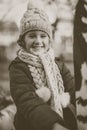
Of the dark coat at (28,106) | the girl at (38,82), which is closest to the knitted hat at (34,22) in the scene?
the girl at (38,82)

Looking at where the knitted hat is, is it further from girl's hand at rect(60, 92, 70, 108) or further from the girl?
girl's hand at rect(60, 92, 70, 108)

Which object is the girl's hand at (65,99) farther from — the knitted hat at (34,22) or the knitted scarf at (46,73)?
the knitted hat at (34,22)

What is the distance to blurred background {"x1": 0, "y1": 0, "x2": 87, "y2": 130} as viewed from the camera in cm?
159

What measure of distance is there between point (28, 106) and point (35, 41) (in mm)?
240

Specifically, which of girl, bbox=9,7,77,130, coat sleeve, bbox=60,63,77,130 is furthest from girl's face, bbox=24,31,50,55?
coat sleeve, bbox=60,63,77,130

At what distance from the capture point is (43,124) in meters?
1.53

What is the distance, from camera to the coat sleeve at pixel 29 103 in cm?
152

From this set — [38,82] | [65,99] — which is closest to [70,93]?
[65,99]

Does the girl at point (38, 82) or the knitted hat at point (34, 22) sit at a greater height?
the knitted hat at point (34, 22)

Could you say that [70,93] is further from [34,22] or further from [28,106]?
[34,22]

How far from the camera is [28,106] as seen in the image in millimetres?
1530

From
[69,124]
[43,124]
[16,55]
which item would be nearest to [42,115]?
[43,124]

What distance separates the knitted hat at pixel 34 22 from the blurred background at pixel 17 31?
A: 0.08 ft

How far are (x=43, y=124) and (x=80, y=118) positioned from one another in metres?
0.20
